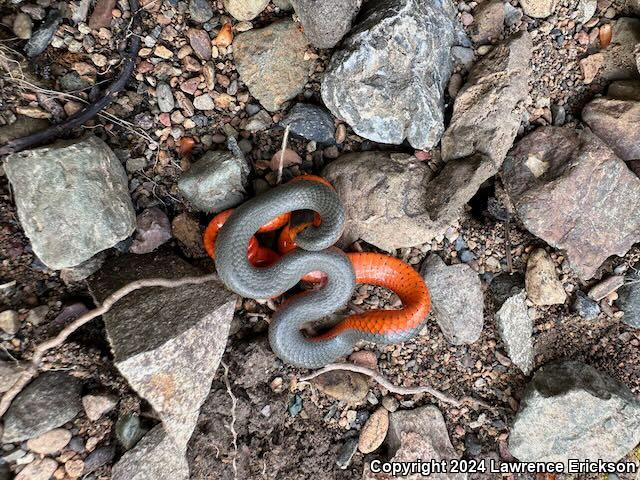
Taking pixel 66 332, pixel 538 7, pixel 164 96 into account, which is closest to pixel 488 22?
pixel 538 7

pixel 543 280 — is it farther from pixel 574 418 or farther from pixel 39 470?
pixel 39 470

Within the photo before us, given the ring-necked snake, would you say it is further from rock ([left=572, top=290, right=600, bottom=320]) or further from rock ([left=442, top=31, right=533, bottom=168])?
rock ([left=572, top=290, right=600, bottom=320])

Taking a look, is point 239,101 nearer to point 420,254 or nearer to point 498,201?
point 420,254

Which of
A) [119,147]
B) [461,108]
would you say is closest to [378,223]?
[461,108]

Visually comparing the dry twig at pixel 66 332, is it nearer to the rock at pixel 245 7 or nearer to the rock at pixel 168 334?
the rock at pixel 168 334

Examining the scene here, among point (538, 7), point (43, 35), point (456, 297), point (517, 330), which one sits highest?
point (43, 35)

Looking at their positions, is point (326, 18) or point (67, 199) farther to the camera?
point (326, 18)
